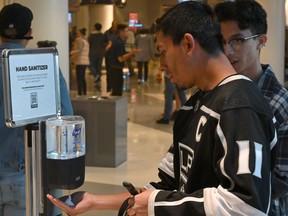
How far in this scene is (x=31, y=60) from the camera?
2.11 metres

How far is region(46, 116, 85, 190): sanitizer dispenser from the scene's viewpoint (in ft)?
6.27

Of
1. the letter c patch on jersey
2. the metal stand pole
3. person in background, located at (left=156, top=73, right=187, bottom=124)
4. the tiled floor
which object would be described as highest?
the letter c patch on jersey

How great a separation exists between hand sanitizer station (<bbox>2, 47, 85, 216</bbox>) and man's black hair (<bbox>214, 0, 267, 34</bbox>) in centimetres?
78

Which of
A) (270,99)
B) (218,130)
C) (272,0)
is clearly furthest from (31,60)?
(272,0)

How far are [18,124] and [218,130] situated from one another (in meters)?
0.73

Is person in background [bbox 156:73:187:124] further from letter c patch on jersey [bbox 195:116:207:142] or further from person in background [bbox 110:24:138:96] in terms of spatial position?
letter c patch on jersey [bbox 195:116:207:142]

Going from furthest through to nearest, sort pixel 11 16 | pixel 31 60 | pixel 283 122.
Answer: pixel 11 16 → pixel 283 122 → pixel 31 60

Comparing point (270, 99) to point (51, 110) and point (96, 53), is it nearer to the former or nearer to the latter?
point (51, 110)

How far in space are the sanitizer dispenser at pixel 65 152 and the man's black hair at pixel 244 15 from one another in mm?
867

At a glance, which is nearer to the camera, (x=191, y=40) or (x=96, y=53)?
(x=191, y=40)

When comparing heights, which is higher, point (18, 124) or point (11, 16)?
point (11, 16)

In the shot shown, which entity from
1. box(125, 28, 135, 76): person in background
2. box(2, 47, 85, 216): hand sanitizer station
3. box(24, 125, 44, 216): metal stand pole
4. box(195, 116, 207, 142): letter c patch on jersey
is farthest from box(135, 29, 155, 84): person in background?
box(195, 116, 207, 142): letter c patch on jersey

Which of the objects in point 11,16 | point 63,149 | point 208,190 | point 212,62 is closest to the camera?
point 208,190

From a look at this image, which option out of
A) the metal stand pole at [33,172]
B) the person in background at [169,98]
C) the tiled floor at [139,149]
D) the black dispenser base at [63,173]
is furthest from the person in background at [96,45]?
the black dispenser base at [63,173]
